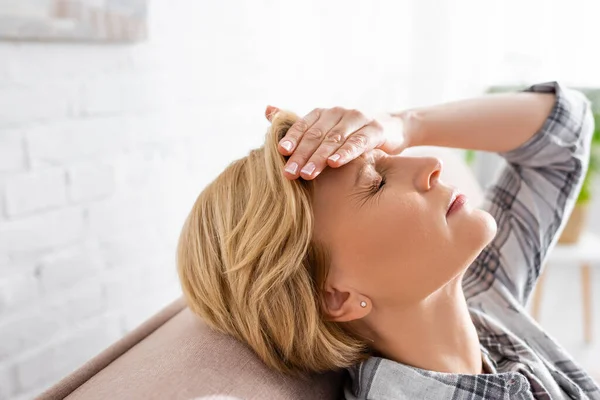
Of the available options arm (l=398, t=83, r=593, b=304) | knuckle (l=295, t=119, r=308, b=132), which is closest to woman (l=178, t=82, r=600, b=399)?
knuckle (l=295, t=119, r=308, b=132)

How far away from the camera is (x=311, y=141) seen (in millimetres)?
1041

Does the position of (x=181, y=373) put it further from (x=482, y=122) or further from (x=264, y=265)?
(x=482, y=122)

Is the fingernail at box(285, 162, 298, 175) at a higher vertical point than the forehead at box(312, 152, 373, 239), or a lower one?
higher

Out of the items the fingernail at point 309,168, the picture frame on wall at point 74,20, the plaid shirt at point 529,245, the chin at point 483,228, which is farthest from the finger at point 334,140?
the picture frame on wall at point 74,20

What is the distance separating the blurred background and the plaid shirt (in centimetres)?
83

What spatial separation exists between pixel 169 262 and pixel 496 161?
2.74 metres

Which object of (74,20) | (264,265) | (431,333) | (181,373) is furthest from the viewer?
(74,20)

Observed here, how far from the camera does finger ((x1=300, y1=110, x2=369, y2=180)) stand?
3.25 ft

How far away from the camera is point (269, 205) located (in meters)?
1.00

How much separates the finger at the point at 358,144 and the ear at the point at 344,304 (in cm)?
22

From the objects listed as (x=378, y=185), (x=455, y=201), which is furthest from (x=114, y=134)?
(x=455, y=201)

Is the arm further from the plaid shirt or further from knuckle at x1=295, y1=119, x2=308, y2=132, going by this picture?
knuckle at x1=295, y1=119, x2=308, y2=132

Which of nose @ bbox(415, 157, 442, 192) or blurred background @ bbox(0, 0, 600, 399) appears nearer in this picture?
nose @ bbox(415, 157, 442, 192)

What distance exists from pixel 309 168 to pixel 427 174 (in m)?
Answer: 0.21
